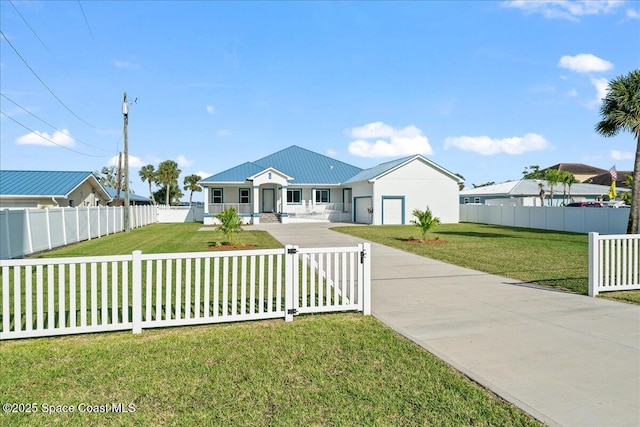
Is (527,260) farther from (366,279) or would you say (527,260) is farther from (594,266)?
(366,279)

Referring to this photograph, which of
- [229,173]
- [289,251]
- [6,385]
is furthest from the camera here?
[229,173]

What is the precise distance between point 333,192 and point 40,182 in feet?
76.1

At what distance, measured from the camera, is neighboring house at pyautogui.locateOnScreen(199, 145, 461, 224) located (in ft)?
109

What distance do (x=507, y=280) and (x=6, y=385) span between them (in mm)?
8855

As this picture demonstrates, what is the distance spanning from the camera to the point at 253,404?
11.3ft

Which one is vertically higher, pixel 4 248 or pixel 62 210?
pixel 62 210

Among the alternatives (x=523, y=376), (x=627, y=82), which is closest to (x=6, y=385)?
(x=523, y=376)

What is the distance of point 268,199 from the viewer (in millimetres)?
37281

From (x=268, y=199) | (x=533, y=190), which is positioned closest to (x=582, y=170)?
(x=533, y=190)

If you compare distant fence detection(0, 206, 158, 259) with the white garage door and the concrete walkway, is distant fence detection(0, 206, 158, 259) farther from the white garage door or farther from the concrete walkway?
the white garage door

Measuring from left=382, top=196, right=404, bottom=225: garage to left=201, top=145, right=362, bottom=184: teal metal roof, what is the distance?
626cm

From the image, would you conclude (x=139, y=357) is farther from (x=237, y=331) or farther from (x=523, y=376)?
(x=523, y=376)

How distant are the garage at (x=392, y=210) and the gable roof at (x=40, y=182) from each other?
879 inches

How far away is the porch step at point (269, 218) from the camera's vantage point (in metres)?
34.4
